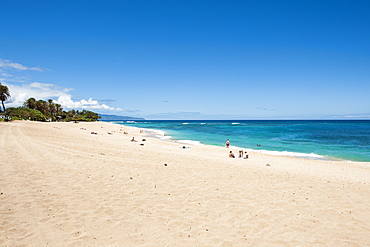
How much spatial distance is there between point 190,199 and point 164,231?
2221 mm

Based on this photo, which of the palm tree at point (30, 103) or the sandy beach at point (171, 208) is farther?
the palm tree at point (30, 103)

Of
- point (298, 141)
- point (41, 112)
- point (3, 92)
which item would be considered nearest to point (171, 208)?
point (298, 141)

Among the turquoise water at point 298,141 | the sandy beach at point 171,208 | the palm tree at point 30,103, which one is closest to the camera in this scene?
the sandy beach at point 171,208

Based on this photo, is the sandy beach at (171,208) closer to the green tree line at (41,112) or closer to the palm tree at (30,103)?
the green tree line at (41,112)

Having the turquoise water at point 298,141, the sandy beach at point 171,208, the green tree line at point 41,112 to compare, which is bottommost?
the turquoise water at point 298,141

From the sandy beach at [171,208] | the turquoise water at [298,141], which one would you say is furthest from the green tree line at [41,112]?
the sandy beach at [171,208]

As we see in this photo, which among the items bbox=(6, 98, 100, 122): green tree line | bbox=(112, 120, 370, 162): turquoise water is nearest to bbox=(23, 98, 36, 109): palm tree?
bbox=(6, 98, 100, 122): green tree line

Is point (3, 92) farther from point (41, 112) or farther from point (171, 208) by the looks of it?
point (171, 208)

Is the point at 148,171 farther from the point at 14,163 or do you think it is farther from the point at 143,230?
the point at 14,163

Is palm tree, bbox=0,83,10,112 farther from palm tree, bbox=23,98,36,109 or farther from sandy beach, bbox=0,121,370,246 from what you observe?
sandy beach, bbox=0,121,370,246

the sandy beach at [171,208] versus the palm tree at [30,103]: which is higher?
the palm tree at [30,103]

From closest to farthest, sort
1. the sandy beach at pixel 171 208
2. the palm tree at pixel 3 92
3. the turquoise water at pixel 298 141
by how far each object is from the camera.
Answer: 1. the sandy beach at pixel 171 208
2. the turquoise water at pixel 298 141
3. the palm tree at pixel 3 92

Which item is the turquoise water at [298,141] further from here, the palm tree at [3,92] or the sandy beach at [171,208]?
the palm tree at [3,92]

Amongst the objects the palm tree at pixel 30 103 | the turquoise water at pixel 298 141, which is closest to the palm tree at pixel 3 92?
the palm tree at pixel 30 103
